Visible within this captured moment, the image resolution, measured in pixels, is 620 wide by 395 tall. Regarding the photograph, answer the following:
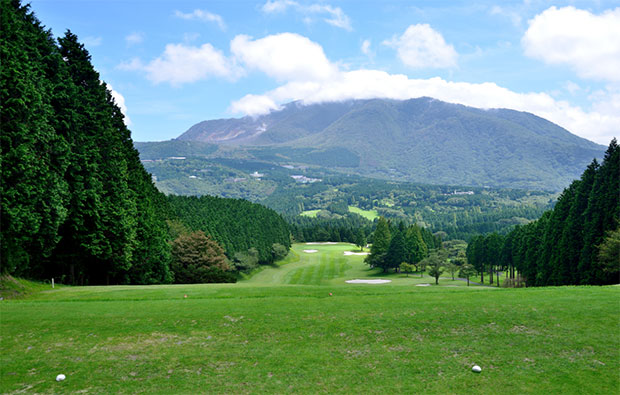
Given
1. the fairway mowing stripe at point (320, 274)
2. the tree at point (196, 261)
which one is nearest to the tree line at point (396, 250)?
the fairway mowing stripe at point (320, 274)

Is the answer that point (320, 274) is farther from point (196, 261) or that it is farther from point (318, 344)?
point (318, 344)

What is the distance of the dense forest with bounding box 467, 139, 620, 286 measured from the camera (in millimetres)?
38938

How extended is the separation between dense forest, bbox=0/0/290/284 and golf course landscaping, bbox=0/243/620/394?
9076 millimetres

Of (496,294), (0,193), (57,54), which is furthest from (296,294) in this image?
(57,54)

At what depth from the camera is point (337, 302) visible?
2084 cm

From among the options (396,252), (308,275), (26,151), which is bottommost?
(308,275)

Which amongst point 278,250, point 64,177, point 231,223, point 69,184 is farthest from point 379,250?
point 64,177

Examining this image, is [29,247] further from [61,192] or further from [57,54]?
[57,54]

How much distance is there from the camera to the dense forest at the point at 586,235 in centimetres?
3894

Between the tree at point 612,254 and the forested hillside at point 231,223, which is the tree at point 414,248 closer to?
the forested hillside at point 231,223

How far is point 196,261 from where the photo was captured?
54656 millimetres

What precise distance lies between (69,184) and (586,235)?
163 feet

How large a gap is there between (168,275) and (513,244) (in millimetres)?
58951

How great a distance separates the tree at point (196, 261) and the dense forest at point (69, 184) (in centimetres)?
13
